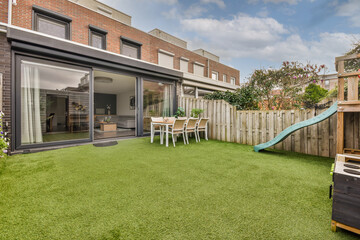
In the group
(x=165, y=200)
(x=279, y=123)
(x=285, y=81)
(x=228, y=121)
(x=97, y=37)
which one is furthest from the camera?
(x=97, y=37)

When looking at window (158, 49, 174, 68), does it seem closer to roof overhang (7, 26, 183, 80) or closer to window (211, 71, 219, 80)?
roof overhang (7, 26, 183, 80)

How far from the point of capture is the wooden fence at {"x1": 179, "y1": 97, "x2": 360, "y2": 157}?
→ 11.9 ft

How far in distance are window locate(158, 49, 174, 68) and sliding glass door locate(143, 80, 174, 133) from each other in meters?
3.44

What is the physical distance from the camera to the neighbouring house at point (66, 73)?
13.1ft

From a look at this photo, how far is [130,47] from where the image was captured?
8.98m

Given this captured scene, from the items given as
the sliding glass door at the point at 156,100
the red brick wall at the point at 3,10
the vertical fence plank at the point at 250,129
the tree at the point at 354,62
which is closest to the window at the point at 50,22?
the red brick wall at the point at 3,10

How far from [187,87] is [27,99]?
6.37 meters

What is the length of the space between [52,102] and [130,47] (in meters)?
5.67

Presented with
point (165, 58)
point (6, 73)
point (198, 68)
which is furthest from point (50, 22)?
point (198, 68)

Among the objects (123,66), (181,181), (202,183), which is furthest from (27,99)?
(202,183)

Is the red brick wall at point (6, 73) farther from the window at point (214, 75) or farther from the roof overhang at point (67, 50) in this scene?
the window at point (214, 75)

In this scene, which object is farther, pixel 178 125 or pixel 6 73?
pixel 178 125

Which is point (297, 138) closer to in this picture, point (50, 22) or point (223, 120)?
point (223, 120)

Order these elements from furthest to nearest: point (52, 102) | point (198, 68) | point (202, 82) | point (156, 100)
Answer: point (198, 68), point (202, 82), point (156, 100), point (52, 102)
